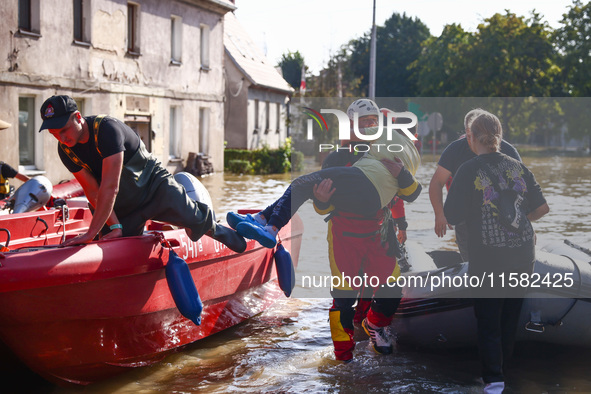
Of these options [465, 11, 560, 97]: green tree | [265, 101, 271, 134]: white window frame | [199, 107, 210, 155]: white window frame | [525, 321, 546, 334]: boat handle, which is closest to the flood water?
[525, 321, 546, 334]: boat handle

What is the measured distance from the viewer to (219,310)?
6816mm

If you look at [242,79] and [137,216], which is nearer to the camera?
[137,216]

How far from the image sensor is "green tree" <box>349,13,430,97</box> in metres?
66.6

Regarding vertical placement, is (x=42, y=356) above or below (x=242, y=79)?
below

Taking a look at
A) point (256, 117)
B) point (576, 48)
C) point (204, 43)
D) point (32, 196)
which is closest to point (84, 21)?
point (204, 43)

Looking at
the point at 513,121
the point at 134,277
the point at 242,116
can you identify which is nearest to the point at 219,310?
the point at 134,277

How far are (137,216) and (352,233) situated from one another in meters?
1.67

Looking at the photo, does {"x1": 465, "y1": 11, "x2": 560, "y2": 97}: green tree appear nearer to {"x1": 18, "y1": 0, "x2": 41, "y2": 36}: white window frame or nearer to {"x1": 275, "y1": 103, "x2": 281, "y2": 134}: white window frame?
{"x1": 275, "y1": 103, "x2": 281, "y2": 134}: white window frame

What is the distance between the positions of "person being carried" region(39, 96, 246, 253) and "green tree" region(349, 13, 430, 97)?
199ft

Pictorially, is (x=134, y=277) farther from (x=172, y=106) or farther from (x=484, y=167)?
(x=172, y=106)

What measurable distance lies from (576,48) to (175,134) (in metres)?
34.5

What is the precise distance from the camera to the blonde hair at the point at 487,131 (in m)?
5.00

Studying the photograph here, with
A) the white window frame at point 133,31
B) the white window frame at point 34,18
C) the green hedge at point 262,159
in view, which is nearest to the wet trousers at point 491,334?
the white window frame at point 34,18

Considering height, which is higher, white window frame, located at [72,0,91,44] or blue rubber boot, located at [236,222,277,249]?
white window frame, located at [72,0,91,44]
